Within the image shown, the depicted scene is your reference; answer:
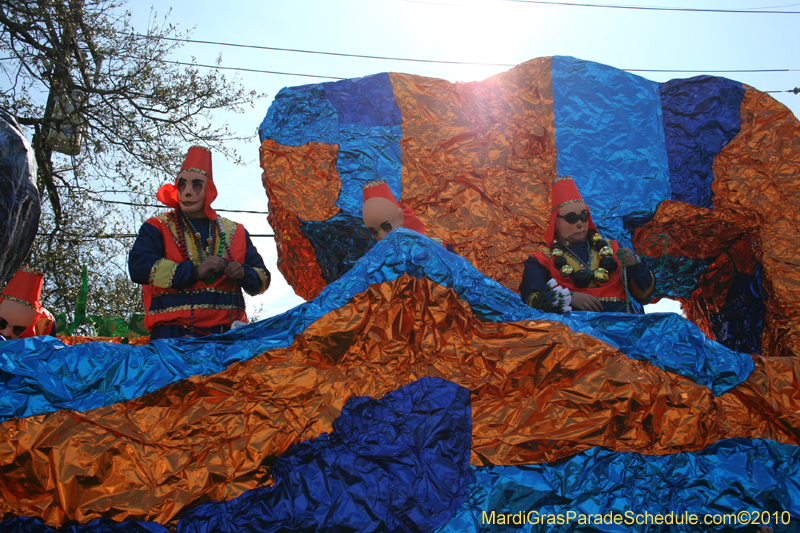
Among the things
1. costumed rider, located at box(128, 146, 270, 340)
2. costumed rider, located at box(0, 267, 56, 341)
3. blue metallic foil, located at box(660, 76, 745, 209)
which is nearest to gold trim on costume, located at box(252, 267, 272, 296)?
costumed rider, located at box(128, 146, 270, 340)

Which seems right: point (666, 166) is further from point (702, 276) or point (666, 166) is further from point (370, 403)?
point (370, 403)

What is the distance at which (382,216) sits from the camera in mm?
2963

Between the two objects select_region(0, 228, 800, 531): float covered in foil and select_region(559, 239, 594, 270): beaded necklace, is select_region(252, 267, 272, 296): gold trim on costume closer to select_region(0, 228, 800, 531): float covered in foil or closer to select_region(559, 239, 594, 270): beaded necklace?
select_region(0, 228, 800, 531): float covered in foil

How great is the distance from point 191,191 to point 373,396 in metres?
1.44

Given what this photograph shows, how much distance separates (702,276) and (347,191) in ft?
8.48


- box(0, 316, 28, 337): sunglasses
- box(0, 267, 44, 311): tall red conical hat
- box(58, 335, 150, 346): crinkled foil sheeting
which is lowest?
box(58, 335, 150, 346): crinkled foil sheeting

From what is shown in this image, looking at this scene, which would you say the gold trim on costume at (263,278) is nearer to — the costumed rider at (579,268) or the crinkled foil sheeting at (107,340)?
the crinkled foil sheeting at (107,340)

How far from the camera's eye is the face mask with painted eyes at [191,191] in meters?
2.83

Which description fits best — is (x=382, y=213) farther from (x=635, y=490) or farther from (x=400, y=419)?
(x=635, y=490)

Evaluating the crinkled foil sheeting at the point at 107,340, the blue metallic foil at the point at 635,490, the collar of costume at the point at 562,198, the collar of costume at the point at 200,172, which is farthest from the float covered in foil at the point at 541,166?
the blue metallic foil at the point at 635,490

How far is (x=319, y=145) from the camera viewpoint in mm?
3959

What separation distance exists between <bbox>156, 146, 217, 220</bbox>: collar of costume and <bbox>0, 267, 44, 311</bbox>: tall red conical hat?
1.16 metres

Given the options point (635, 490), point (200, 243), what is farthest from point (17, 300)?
point (635, 490)

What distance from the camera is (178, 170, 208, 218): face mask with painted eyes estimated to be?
9.27 feet
